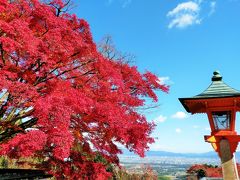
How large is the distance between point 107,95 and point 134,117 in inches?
45.2

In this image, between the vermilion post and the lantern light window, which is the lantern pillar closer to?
the vermilion post

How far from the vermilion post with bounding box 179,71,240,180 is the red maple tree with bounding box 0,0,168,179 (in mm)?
3533

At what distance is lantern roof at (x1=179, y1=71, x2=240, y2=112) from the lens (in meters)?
3.91

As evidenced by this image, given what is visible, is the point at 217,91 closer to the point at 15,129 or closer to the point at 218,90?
the point at 218,90

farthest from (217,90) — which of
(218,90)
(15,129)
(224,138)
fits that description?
(15,129)

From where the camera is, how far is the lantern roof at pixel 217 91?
3910 millimetres

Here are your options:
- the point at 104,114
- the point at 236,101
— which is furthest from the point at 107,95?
the point at 236,101

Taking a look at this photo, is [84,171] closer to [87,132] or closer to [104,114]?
[87,132]

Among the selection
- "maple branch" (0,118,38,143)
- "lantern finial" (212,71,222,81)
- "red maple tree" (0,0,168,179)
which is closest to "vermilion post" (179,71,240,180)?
"lantern finial" (212,71,222,81)

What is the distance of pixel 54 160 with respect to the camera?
Result: 10344 millimetres

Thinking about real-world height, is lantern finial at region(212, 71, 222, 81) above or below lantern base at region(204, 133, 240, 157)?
above

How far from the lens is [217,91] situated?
4023 mm

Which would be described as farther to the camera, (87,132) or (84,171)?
(84,171)

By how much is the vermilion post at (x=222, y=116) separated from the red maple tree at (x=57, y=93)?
139 inches
